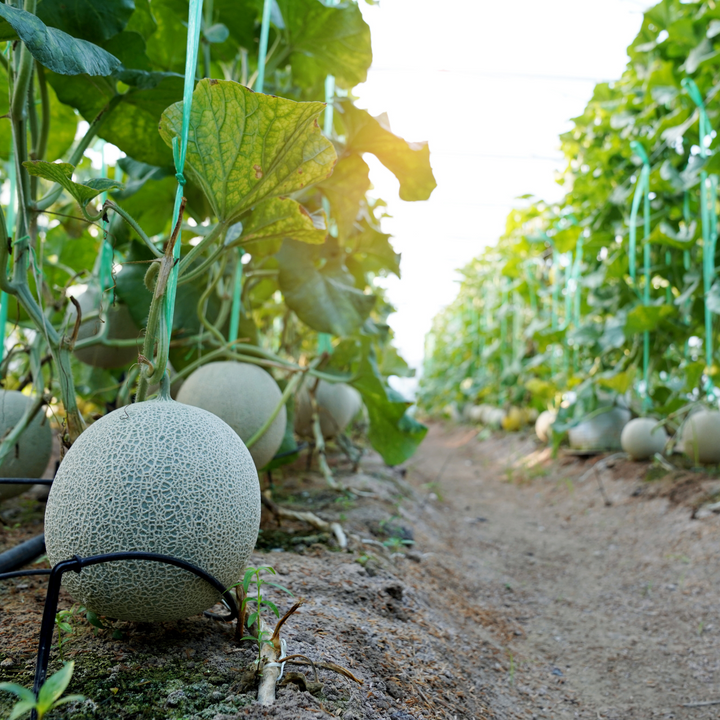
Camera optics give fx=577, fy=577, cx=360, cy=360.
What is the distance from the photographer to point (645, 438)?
3.66 m

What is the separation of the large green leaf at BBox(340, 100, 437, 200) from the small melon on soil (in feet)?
4.19

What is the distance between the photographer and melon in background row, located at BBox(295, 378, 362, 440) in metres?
2.86

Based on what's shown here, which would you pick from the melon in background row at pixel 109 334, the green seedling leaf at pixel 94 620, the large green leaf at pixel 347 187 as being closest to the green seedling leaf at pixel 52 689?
the green seedling leaf at pixel 94 620

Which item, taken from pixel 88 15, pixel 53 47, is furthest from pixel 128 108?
pixel 53 47

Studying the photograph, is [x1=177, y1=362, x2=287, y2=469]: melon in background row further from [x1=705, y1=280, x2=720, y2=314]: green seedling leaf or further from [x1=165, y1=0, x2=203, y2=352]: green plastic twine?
[x1=705, y1=280, x2=720, y2=314]: green seedling leaf

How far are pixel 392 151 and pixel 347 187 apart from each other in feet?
1.00

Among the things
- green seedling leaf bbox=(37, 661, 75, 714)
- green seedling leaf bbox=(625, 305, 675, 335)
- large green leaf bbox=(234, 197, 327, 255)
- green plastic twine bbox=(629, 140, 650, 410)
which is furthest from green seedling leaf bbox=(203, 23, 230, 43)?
green plastic twine bbox=(629, 140, 650, 410)

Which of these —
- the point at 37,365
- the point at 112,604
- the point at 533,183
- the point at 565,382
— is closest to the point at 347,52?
the point at 37,365

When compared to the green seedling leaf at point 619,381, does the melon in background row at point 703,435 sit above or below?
below

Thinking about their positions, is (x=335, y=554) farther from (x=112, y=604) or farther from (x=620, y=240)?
(x=620, y=240)

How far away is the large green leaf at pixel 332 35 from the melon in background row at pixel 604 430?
10.5ft

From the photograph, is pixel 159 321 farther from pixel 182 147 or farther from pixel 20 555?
pixel 20 555

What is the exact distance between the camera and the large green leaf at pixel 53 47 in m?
0.88

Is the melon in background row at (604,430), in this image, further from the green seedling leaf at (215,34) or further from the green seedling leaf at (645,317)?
the green seedling leaf at (215,34)
